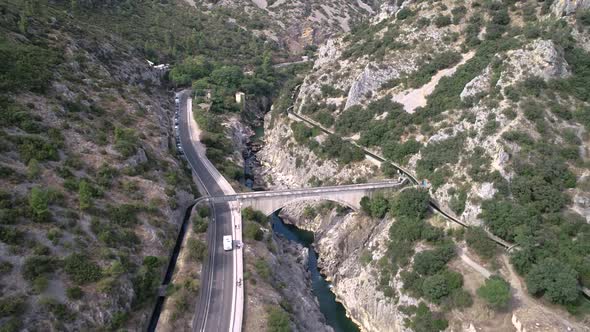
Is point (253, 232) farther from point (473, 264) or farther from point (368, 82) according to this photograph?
point (368, 82)

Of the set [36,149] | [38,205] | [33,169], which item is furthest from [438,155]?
[36,149]

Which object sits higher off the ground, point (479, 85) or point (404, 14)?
point (404, 14)

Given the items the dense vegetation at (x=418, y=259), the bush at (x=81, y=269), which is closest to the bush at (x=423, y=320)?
the dense vegetation at (x=418, y=259)

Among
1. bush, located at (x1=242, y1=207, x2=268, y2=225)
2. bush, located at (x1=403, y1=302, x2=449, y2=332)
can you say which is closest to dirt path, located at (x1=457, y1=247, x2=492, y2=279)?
bush, located at (x1=403, y1=302, x2=449, y2=332)

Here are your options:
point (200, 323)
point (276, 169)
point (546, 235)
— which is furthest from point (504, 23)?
point (200, 323)

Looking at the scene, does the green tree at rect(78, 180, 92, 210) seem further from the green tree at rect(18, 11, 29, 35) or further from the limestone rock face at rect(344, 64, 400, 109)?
the limestone rock face at rect(344, 64, 400, 109)

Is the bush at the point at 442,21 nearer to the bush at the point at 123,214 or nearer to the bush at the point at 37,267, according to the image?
the bush at the point at 123,214
